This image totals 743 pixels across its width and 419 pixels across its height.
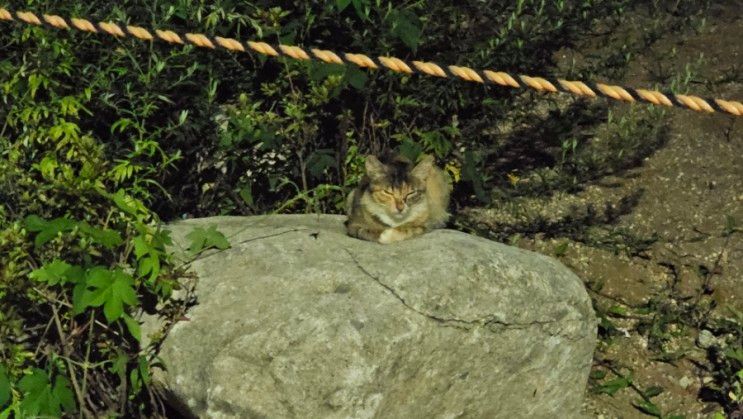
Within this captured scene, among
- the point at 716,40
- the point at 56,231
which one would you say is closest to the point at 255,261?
the point at 56,231

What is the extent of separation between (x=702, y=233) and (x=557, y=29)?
1911 millimetres

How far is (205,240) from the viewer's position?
6.04 m

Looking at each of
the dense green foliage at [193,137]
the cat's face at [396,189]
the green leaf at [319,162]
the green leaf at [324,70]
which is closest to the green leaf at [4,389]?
the dense green foliage at [193,137]

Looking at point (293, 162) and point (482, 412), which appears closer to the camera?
point (482, 412)

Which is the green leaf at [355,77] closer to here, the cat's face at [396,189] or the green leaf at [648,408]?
the cat's face at [396,189]

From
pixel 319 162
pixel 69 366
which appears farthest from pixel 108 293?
pixel 319 162

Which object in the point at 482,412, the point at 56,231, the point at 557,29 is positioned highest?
the point at 557,29

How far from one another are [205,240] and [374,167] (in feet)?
3.76

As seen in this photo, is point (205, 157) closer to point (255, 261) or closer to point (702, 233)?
point (255, 261)

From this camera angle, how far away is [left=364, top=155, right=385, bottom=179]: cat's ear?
6355mm

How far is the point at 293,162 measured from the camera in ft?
24.8

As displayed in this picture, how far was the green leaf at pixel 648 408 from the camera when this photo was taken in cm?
678

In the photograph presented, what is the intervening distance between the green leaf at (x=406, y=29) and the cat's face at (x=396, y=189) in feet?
2.83

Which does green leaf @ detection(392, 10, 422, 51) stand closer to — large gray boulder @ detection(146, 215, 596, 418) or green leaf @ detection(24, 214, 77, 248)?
large gray boulder @ detection(146, 215, 596, 418)
